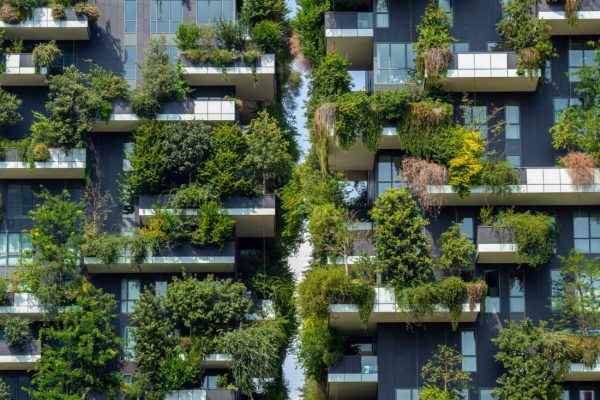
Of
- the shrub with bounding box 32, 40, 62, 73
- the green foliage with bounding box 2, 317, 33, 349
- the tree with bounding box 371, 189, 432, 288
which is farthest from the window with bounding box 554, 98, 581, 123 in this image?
the green foliage with bounding box 2, 317, 33, 349

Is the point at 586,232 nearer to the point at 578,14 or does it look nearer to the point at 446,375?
the point at 446,375

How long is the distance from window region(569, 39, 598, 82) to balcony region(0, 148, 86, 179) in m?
23.0

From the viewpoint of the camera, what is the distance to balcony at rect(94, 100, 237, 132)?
104250mm

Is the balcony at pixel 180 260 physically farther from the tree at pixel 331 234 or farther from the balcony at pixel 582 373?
the balcony at pixel 582 373

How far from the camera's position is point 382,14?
338ft

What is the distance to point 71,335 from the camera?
327 ft

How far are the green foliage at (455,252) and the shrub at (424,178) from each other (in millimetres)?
1496

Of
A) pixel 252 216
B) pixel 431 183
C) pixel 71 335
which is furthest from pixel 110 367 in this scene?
pixel 431 183

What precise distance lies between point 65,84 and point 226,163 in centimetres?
847

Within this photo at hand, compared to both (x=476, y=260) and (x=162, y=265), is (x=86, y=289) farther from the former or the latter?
(x=476, y=260)

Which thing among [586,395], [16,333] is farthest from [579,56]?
[16,333]

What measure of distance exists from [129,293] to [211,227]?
4.99 meters

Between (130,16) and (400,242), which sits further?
(130,16)

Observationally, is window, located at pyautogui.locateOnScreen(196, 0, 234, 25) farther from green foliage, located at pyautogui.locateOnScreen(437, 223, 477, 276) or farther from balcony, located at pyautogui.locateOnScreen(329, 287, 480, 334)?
balcony, located at pyautogui.locateOnScreen(329, 287, 480, 334)
